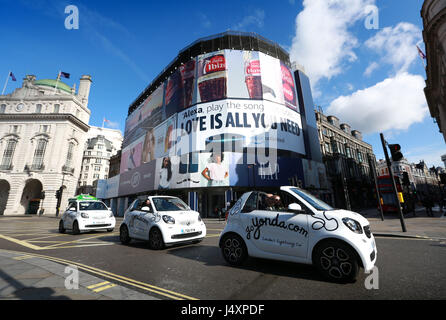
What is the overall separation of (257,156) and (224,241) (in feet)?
71.1

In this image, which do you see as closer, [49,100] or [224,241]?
[224,241]

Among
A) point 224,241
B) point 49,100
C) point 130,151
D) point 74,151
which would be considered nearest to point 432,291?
point 224,241

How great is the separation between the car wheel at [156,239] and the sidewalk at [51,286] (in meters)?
2.32

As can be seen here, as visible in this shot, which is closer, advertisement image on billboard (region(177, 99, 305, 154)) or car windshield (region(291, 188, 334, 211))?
car windshield (region(291, 188, 334, 211))

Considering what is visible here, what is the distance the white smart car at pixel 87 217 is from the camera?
9.17 m

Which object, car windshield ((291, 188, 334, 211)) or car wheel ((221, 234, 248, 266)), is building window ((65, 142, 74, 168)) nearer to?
car wheel ((221, 234, 248, 266))

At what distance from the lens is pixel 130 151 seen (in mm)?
42281

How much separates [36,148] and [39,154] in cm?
157

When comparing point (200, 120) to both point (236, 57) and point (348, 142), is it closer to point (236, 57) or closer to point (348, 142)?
point (236, 57)

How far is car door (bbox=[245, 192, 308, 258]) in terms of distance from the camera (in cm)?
357

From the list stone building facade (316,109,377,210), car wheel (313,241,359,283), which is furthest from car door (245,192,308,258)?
stone building facade (316,109,377,210)

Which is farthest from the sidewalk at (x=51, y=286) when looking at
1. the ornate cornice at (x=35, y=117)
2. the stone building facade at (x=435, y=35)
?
the ornate cornice at (x=35, y=117)

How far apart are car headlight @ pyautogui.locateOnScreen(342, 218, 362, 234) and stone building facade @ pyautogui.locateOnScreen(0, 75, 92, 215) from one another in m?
51.1

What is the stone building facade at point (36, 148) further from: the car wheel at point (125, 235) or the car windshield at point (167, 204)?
the car windshield at point (167, 204)
